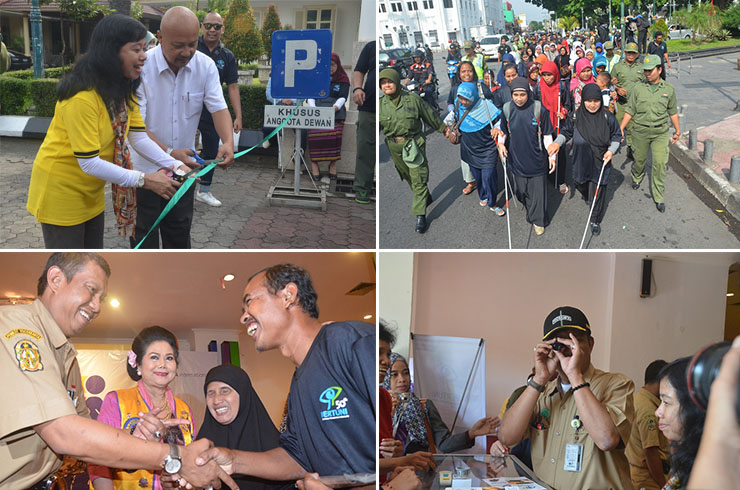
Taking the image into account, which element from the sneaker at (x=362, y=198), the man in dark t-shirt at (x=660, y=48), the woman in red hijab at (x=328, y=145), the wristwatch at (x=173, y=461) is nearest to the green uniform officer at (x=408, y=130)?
the sneaker at (x=362, y=198)

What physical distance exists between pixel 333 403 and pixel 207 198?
1929mm

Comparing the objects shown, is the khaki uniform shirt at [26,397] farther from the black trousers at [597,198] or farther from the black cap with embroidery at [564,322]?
the black trousers at [597,198]

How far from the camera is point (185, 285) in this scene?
2846mm

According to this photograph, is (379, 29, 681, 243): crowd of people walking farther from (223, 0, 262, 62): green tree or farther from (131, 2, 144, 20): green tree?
(131, 2, 144, 20): green tree

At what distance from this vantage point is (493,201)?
3.75m

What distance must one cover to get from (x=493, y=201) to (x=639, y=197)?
79 centimetres

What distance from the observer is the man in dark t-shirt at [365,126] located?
399cm

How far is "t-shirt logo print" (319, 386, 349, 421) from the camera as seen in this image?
8.00 ft

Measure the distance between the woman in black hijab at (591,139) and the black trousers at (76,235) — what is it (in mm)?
2296

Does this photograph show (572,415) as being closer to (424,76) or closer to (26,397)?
(424,76)

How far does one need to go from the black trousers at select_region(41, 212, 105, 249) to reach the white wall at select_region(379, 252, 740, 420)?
56.7 inches

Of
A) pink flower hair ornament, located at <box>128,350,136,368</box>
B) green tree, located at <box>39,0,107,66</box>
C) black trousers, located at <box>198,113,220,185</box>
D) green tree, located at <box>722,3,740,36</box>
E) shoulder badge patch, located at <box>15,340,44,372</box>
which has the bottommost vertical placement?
pink flower hair ornament, located at <box>128,350,136,368</box>

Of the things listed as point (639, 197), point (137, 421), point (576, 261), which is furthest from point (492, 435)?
point (137, 421)

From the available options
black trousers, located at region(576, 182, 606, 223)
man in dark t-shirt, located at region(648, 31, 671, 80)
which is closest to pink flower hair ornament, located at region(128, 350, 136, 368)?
black trousers, located at region(576, 182, 606, 223)
